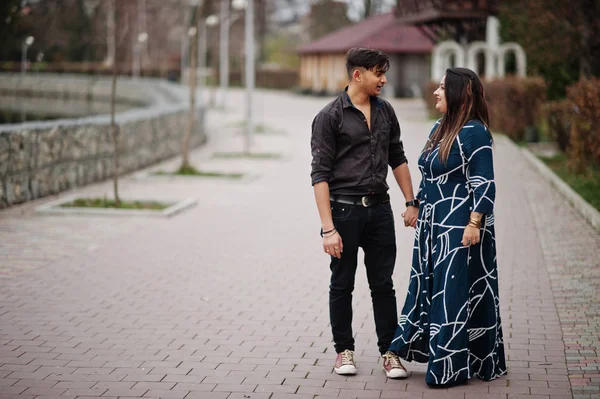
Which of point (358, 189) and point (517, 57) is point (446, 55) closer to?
Answer: point (517, 57)

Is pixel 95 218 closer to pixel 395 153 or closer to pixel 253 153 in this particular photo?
pixel 395 153

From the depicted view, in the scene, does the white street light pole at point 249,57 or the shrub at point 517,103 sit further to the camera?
the shrub at point 517,103

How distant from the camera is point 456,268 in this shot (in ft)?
16.9

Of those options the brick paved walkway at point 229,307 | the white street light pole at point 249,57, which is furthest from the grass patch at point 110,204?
the white street light pole at point 249,57

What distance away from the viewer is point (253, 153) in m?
21.8

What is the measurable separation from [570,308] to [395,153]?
250 cm

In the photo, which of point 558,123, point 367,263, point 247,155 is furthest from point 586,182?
point 367,263

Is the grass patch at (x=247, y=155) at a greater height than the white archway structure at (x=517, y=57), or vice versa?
the white archway structure at (x=517, y=57)

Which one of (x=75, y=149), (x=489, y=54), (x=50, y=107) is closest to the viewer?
(x=75, y=149)

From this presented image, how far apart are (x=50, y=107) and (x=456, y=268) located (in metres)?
51.9

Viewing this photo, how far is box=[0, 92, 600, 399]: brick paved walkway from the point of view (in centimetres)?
541

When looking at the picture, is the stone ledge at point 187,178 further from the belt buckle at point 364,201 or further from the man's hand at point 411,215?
the belt buckle at point 364,201

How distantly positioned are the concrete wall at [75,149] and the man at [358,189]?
7.65 m

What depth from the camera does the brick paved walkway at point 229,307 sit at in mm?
5414
